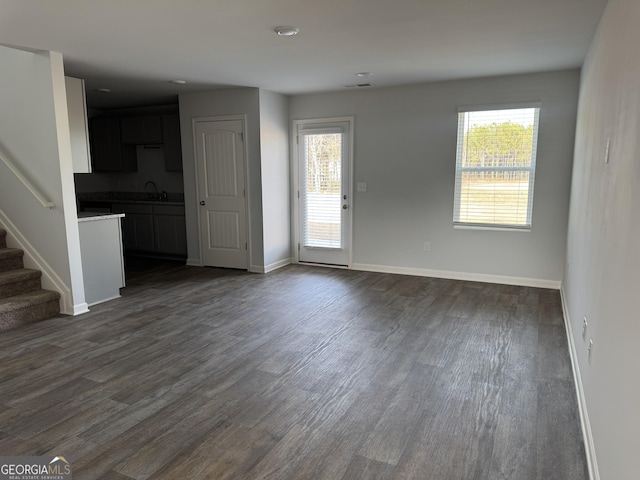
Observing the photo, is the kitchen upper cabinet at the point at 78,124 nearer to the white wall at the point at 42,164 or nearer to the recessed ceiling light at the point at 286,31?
the white wall at the point at 42,164

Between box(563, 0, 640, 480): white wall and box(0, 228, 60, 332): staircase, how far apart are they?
446 cm

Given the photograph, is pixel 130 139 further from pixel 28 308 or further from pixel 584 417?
pixel 584 417

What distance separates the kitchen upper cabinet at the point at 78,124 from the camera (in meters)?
4.38

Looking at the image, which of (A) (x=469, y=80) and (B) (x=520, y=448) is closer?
(B) (x=520, y=448)

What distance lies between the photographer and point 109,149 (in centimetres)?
751

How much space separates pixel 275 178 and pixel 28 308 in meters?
3.28

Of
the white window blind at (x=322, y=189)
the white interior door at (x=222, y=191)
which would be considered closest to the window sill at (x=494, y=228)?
the white window blind at (x=322, y=189)

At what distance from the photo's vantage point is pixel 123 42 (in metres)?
3.51

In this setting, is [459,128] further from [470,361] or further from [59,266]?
[59,266]

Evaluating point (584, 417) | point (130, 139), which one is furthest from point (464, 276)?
point (130, 139)

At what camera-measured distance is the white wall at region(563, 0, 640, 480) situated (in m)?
1.49

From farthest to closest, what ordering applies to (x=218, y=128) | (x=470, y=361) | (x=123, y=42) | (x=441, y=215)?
(x=218, y=128), (x=441, y=215), (x=123, y=42), (x=470, y=361)

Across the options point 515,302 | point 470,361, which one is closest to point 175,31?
point 470,361

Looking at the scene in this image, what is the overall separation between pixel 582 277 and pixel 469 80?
3036 millimetres
